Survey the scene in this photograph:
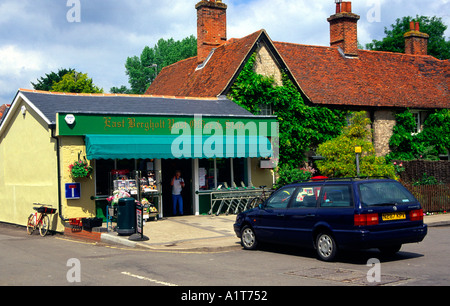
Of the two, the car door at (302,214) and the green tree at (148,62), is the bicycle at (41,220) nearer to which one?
the car door at (302,214)

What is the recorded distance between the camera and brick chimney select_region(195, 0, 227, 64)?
2842 centimetres

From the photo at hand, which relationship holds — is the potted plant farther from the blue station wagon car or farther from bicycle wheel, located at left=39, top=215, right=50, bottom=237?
the blue station wagon car

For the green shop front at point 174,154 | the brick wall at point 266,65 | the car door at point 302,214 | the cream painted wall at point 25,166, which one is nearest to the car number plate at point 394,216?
the car door at point 302,214

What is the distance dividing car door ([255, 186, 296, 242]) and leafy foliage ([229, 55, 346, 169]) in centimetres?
1207

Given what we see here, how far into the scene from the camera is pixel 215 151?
65.3 feet

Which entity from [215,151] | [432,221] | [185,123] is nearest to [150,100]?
[185,123]

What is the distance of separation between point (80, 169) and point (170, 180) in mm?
4055

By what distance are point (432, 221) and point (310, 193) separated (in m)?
8.95

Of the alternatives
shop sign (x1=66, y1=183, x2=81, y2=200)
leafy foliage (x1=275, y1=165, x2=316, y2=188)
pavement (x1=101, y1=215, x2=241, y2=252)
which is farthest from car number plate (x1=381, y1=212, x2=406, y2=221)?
leafy foliage (x1=275, y1=165, x2=316, y2=188)

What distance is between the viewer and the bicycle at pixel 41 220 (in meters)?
18.1

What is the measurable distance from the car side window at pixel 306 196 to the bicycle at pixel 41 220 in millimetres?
9592

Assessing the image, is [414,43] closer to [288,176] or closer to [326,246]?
[288,176]

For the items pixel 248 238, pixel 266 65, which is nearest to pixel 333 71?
pixel 266 65

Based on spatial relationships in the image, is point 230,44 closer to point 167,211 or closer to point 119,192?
point 167,211
